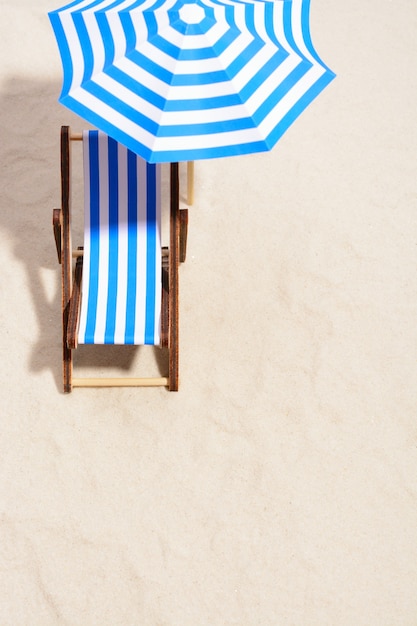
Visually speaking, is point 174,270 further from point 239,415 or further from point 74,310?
point 239,415

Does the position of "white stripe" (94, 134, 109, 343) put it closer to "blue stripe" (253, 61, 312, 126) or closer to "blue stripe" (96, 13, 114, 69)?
"blue stripe" (96, 13, 114, 69)

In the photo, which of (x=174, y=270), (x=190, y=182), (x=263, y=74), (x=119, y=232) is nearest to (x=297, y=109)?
(x=263, y=74)

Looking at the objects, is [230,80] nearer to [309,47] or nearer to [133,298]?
[309,47]

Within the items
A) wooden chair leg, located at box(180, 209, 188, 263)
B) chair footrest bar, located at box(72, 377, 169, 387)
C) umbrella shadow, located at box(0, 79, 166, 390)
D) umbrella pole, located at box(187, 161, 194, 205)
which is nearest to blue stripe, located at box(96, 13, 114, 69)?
wooden chair leg, located at box(180, 209, 188, 263)

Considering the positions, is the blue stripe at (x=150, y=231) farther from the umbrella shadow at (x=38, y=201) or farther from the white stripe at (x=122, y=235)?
the umbrella shadow at (x=38, y=201)

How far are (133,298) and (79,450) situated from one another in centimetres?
84

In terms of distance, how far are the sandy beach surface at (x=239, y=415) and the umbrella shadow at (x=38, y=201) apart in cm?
1

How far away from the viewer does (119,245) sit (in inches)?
139

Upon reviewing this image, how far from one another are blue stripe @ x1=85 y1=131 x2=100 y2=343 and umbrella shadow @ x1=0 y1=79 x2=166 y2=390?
464 millimetres

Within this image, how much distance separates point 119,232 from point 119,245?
68 millimetres

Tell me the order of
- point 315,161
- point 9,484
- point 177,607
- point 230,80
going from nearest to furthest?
point 230,80 < point 177,607 < point 9,484 < point 315,161

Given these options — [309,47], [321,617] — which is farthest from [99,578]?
[309,47]

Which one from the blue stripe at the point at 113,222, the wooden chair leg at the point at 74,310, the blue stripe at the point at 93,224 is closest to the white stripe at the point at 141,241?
the blue stripe at the point at 113,222

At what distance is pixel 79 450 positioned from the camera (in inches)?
138
